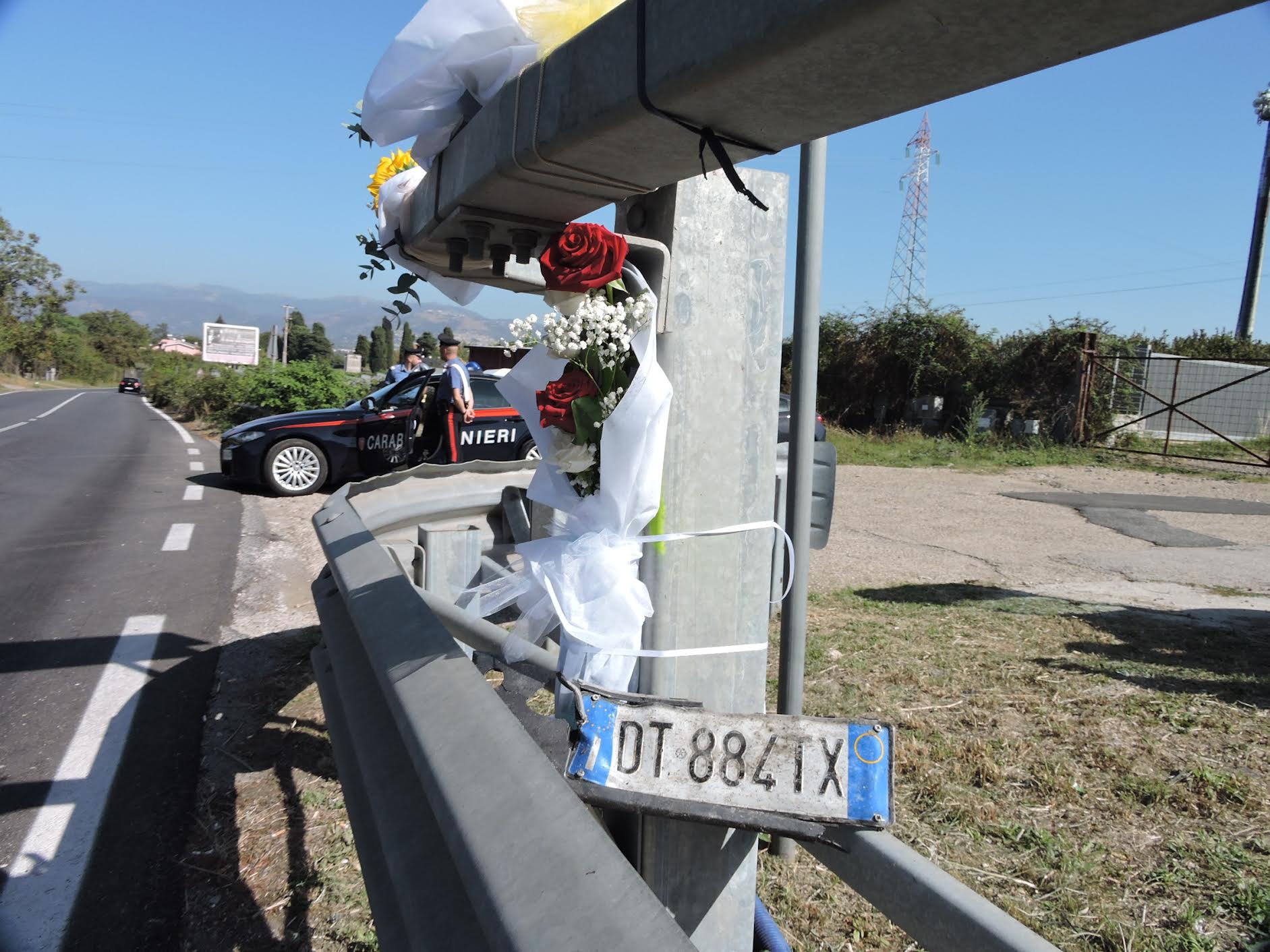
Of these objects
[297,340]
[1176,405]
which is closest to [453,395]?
[1176,405]

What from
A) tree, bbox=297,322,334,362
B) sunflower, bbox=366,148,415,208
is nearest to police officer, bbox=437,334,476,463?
sunflower, bbox=366,148,415,208

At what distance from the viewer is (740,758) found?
168cm

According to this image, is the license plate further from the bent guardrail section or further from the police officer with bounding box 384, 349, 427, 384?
the police officer with bounding box 384, 349, 427, 384

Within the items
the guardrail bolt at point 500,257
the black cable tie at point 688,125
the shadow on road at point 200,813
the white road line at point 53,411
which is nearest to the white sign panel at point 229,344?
the white road line at point 53,411

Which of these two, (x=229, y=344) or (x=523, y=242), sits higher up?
(x=229, y=344)

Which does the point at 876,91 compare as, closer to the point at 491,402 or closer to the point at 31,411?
A: the point at 491,402

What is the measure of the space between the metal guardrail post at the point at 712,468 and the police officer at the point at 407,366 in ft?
39.6

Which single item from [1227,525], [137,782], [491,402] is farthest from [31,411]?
[1227,525]

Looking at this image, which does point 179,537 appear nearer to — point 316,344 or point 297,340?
point 297,340

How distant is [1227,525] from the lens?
9.70 metres

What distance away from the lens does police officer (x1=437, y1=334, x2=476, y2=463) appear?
401 inches

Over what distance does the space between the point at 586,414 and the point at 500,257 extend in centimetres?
45

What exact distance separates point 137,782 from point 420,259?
2.76m

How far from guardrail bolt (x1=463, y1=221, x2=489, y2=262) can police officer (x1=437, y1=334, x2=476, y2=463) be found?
A: 27.8 ft
